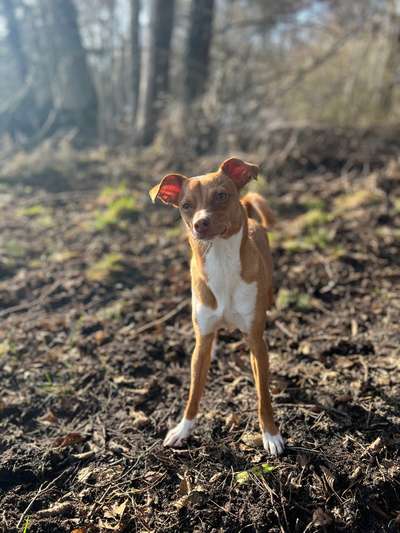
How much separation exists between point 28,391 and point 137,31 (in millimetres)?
12172

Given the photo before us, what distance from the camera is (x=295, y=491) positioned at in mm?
2693

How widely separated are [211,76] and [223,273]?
8.56 meters

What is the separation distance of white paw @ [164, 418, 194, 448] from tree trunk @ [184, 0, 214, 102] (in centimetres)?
792

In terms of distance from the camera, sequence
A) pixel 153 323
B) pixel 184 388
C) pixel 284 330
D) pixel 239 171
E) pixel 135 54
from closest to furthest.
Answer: pixel 239 171, pixel 184 388, pixel 284 330, pixel 153 323, pixel 135 54

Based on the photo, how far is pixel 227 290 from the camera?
9.50 feet

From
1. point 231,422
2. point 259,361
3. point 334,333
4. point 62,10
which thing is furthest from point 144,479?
point 62,10

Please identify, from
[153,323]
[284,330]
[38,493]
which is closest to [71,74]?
[153,323]

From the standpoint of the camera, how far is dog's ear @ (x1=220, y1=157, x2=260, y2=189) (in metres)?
2.87

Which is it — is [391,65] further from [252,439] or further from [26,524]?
[26,524]

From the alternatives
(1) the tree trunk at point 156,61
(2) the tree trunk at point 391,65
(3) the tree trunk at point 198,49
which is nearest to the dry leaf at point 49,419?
(3) the tree trunk at point 198,49

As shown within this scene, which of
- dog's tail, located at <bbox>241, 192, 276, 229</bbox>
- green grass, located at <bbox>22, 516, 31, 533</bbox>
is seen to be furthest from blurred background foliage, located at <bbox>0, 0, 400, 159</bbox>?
green grass, located at <bbox>22, 516, 31, 533</bbox>

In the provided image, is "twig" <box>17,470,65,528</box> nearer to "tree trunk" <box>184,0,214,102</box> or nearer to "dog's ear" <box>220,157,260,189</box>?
"dog's ear" <box>220,157,260,189</box>

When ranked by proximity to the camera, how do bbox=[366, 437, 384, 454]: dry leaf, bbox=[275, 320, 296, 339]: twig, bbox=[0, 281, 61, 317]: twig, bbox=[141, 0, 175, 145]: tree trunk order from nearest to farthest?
1. bbox=[366, 437, 384, 454]: dry leaf
2. bbox=[275, 320, 296, 339]: twig
3. bbox=[0, 281, 61, 317]: twig
4. bbox=[141, 0, 175, 145]: tree trunk

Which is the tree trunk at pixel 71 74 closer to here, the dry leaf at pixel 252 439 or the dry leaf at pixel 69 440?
the dry leaf at pixel 69 440
